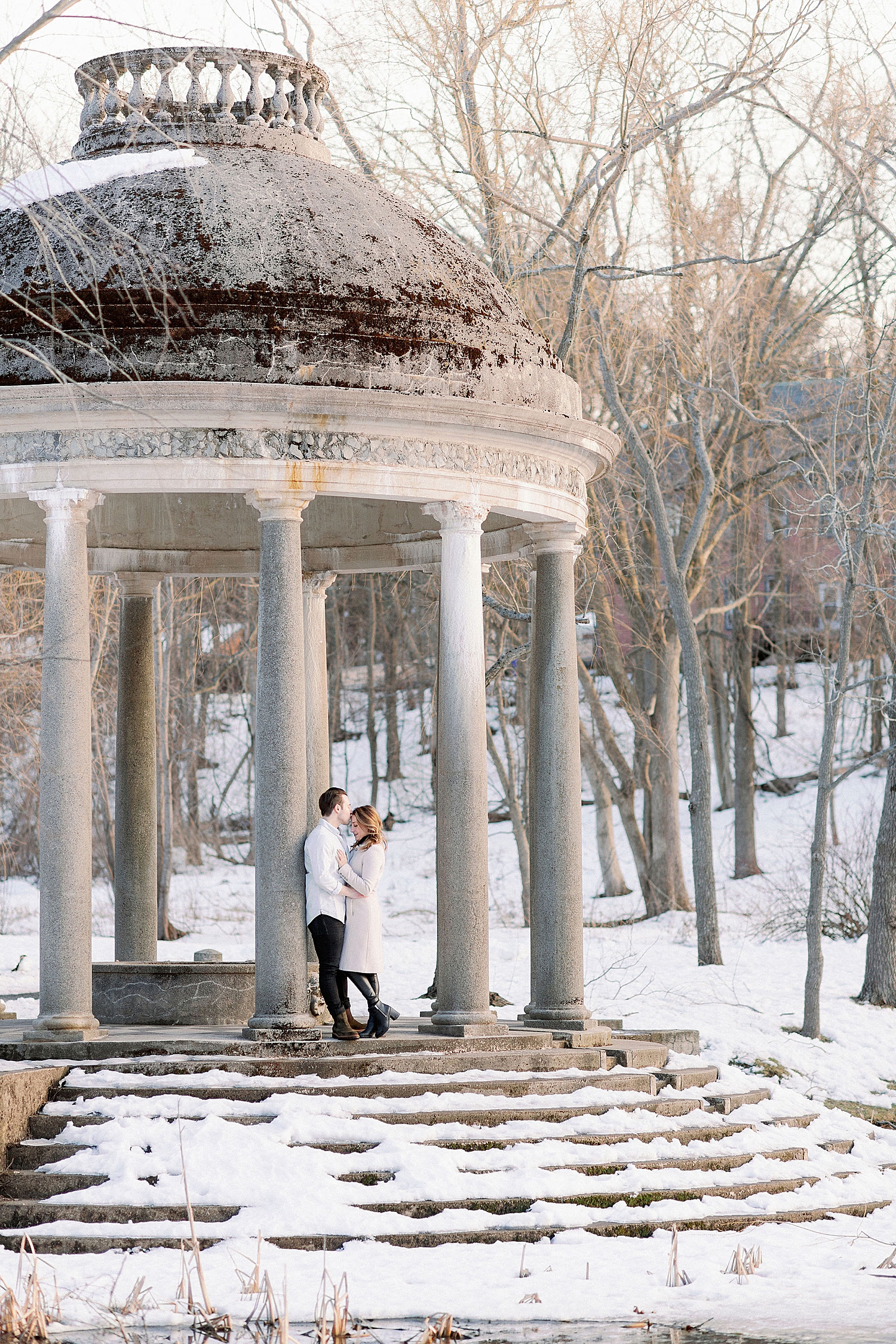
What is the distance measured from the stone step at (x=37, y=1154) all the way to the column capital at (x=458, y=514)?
661 cm

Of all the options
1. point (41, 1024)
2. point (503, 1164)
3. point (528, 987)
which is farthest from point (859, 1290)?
point (528, 987)

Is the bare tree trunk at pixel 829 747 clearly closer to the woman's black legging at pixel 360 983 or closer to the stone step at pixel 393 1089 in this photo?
the stone step at pixel 393 1089

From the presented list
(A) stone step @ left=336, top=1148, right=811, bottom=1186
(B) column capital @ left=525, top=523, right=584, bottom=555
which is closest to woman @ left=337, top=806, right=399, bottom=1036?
(A) stone step @ left=336, top=1148, right=811, bottom=1186

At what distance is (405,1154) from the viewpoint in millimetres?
12328

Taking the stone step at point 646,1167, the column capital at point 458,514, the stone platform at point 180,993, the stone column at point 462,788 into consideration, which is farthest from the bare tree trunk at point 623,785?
the stone step at point 646,1167

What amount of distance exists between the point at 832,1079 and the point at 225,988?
8.38 metres

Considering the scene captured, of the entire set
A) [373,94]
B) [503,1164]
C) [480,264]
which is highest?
[373,94]

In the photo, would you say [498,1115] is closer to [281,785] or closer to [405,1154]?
[405,1154]

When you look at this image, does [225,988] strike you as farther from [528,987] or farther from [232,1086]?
[528,987]

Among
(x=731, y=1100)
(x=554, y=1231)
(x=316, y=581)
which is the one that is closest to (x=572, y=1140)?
(x=554, y=1231)

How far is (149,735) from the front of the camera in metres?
20.1

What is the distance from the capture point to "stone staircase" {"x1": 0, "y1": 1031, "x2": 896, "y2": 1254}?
37.7 feet

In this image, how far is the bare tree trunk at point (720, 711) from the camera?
4897 centimetres

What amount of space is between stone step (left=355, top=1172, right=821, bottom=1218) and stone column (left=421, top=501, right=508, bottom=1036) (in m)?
3.09
